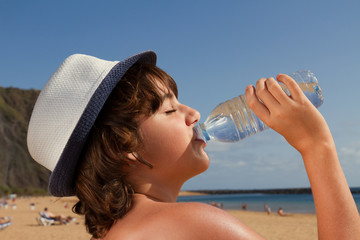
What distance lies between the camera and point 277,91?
1.46 m

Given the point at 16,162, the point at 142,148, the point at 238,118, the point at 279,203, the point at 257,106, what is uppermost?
the point at 257,106

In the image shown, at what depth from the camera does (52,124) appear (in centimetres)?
170

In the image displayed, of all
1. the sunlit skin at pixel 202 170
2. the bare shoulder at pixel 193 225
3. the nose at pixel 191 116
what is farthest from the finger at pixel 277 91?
the bare shoulder at pixel 193 225

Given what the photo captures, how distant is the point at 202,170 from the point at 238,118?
3.13 ft

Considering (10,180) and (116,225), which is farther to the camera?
(10,180)

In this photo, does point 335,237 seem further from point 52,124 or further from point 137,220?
point 52,124

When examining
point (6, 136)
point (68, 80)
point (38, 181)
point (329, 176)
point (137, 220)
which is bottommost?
point (38, 181)

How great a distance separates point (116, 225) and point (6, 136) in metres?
77.2

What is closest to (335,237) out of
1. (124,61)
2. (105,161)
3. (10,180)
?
(105,161)

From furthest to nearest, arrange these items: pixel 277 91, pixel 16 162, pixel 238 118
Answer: pixel 16 162
pixel 238 118
pixel 277 91

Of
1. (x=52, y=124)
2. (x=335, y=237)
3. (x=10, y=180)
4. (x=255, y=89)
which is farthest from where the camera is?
(x=10, y=180)

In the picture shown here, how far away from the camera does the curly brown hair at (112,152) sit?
1.56m

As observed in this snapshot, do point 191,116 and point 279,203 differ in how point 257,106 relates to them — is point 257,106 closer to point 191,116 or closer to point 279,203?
point 191,116

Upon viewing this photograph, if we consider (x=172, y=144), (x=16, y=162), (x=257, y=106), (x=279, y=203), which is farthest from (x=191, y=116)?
(x=16, y=162)
